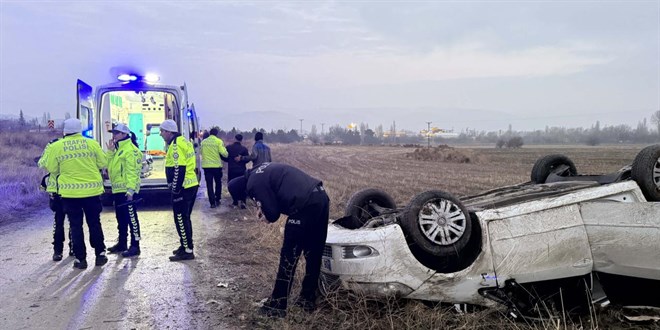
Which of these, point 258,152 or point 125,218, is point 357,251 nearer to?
point 125,218

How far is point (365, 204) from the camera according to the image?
5.31 m

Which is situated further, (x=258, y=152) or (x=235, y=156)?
(x=235, y=156)

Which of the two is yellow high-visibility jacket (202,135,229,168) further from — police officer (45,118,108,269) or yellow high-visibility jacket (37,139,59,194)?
police officer (45,118,108,269)

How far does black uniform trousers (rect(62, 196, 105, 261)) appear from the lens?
20.1 feet

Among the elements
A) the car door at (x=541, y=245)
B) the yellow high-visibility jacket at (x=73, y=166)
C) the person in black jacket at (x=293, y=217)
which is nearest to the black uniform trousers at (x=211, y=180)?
the yellow high-visibility jacket at (x=73, y=166)

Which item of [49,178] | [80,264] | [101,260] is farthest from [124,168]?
[80,264]

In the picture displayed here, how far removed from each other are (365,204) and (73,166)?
348 cm

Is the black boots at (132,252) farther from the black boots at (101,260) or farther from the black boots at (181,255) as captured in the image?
the black boots at (181,255)

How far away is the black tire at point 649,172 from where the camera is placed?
4.26m

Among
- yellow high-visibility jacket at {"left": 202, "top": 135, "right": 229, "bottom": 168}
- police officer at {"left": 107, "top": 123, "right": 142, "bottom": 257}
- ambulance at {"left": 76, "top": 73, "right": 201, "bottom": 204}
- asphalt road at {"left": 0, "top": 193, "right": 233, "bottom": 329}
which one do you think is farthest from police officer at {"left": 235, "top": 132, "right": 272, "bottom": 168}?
police officer at {"left": 107, "top": 123, "right": 142, "bottom": 257}

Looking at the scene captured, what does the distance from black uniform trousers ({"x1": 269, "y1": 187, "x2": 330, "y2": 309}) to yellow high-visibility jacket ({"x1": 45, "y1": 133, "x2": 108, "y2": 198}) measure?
3.11 metres

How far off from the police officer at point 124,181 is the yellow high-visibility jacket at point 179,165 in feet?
2.01

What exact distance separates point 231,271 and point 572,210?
3552mm

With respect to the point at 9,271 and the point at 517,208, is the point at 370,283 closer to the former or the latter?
the point at 517,208
